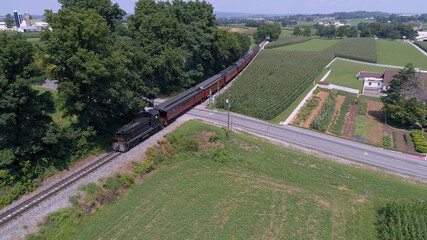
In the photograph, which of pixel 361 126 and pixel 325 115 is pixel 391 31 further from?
pixel 325 115

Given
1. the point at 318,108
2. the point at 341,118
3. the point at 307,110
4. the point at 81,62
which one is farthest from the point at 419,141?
the point at 81,62

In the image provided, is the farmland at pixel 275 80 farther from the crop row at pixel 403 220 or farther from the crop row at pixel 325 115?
the crop row at pixel 403 220

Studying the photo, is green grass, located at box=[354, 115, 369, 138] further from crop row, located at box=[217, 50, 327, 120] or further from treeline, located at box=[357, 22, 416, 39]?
treeline, located at box=[357, 22, 416, 39]

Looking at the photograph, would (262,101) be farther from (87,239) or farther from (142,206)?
(87,239)

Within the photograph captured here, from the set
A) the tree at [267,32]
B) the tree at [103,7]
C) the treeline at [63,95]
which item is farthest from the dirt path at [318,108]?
the tree at [267,32]

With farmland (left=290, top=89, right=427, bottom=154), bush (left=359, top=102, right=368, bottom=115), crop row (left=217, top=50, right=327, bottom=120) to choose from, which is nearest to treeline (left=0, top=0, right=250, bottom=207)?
crop row (left=217, top=50, right=327, bottom=120)
